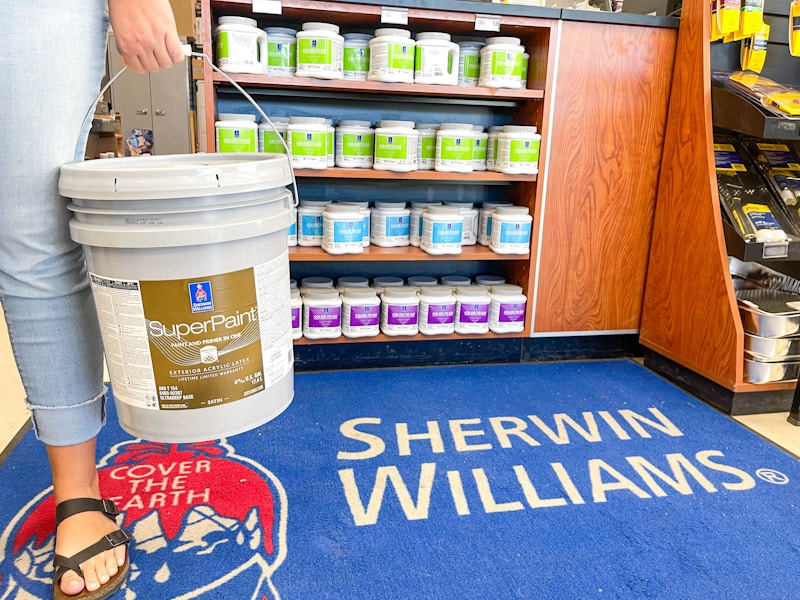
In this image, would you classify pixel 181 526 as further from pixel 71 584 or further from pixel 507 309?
pixel 507 309

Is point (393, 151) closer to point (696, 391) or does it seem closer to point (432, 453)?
point (432, 453)

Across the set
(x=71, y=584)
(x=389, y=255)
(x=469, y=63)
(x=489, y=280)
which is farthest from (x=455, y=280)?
(x=71, y=584)

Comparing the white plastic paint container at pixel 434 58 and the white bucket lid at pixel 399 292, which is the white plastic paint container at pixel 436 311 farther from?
the white plastic paint container at pixel 434 58

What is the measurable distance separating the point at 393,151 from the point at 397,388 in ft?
2.46

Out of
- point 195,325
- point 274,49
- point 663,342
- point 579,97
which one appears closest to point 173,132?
point 274,49

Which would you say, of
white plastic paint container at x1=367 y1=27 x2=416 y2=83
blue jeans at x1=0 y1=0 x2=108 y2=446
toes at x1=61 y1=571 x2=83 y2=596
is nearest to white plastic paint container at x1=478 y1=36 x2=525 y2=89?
white plastic paint container at x1=367 y1=27 x2=416 y2=83

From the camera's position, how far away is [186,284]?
0.88 m

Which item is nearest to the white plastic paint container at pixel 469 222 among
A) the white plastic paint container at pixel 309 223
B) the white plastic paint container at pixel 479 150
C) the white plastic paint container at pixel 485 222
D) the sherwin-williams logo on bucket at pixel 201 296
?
the white plastic paint container at pixel 485 222

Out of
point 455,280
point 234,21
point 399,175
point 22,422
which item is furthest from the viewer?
point 455,280

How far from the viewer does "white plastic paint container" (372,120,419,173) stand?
1.88 m

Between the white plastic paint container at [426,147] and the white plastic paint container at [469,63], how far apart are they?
173 millimetres

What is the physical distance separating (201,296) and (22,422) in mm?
1050

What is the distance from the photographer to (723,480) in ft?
4.73

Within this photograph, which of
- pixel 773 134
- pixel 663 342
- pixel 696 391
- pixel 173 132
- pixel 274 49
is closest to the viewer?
pixel 773 134
